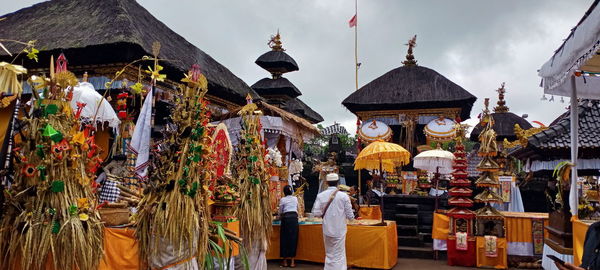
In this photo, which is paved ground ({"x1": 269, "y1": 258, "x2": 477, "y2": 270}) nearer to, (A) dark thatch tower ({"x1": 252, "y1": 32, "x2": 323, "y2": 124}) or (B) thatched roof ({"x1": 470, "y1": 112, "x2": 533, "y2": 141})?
(B) thatched roof ({"x1": 470, "y1": 112, "x2": 533, "y2": 141})

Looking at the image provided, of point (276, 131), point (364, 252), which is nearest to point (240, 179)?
point (364, 252)

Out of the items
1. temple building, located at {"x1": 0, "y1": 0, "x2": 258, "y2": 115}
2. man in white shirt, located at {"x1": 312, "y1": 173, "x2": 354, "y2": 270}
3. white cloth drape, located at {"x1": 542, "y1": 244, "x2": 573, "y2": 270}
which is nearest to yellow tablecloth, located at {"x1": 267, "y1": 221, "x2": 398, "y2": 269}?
man in white shirt, located at {"x1": 312, "y1": 173, "x2": 354, "y2": 270}

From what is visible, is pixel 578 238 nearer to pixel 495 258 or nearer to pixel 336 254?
pixel 495 258

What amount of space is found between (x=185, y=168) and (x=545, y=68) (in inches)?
186

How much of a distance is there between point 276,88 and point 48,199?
20.0m

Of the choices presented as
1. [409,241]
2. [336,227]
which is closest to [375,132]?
[409,241]

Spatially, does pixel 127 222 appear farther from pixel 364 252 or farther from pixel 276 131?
pixel 276 131

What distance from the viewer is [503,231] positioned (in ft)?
29.2

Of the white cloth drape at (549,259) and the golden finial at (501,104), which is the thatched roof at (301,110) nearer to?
the golden finial at (501,104)

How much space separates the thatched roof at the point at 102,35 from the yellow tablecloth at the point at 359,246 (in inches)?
194

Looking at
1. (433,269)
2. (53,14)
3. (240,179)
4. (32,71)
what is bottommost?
(433,269)

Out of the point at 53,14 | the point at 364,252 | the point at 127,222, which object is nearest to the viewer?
the point at 127,222

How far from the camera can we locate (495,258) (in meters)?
8.80

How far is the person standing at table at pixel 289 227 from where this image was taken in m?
8.48
